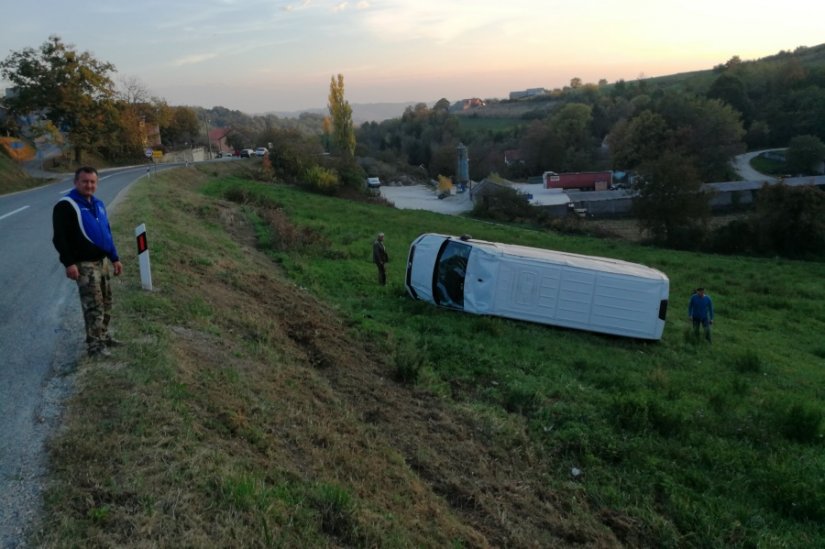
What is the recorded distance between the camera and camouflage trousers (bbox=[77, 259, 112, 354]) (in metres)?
5.48

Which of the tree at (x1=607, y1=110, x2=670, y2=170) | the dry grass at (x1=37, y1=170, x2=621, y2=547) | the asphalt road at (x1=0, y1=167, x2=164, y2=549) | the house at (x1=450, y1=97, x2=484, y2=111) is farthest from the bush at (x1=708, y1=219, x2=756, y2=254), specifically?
the house at (x1=450, y1=97, x2=484, y2=111)

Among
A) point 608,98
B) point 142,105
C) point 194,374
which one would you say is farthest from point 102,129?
point 608,98

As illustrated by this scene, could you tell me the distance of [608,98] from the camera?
392 ft

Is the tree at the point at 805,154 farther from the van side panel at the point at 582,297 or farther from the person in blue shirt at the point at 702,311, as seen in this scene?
the van side panel at the point at 582,297

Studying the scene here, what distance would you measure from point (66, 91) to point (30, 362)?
39.1 m

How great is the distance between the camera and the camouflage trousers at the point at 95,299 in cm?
548

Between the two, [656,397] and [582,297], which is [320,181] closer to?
[582,297]

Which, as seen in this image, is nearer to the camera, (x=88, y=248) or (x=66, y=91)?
(x=88, y=248)

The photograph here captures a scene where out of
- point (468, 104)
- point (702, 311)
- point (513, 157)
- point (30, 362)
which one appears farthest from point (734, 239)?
point (468, 104)

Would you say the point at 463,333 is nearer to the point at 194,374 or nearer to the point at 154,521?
the point at 194,374

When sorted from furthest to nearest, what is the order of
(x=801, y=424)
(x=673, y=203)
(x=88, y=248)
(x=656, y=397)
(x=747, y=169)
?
(x=747, y=169) → (x=673, y=203) → (x=656, y=397) → (x=801, y=424) → (x=88, y=248)

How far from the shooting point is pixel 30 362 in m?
5.70

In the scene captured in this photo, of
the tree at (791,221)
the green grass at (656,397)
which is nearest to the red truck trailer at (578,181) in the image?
the tree at (791,221)

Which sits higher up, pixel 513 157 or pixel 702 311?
pixel 513 157
